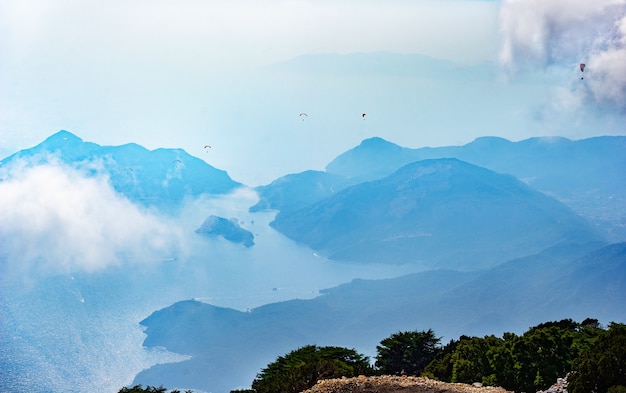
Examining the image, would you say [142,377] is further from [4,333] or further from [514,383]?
[514,383]

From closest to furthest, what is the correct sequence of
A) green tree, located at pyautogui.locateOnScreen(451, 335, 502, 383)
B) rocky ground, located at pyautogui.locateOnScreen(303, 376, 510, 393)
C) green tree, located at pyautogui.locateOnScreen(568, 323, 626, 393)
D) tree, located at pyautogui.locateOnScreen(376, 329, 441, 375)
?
green tree, located at pyautogui.locateOnScreen(568, 323, 626, 393) < rocky ground, located at pyautogui.locateOnScreen(303, 376, 510, 393) < green tree, located at pyautogui.locateOnScreen(451, 335, 502, 383) < tree, located at pyautogui.locateOnScreen(376, 329, 441, 375)

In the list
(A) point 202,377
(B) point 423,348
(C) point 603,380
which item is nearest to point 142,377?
(A) point 202,377

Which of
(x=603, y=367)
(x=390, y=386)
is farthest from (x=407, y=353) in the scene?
(x=603, y=367)

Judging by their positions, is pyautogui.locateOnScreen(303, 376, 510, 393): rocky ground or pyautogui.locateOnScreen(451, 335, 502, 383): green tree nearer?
pyautogui.locateOnScreen(303, 376, 510, 393): rocky ground

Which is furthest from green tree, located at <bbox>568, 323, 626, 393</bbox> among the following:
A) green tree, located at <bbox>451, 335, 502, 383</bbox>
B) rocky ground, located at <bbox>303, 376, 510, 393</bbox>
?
green tree, located at <bbox>451, 335, 502, 383</bbox>

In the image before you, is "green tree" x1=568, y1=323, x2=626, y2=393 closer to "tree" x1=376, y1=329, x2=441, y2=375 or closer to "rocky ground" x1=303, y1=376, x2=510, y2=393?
"rocky ground" x1=303, y1=376, x2=510, y2=393

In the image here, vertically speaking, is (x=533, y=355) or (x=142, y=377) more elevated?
(x=142, y=377)
